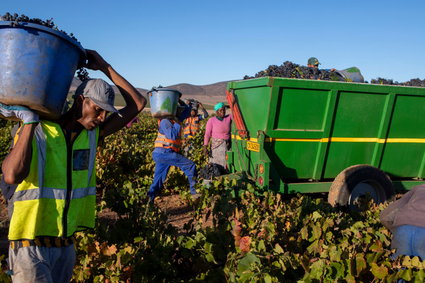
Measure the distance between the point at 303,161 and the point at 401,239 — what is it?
8.49 feet

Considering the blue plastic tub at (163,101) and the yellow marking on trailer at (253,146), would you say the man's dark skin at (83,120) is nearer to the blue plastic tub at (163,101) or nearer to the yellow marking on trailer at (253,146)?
the yellow marking on trailer at (253,146)

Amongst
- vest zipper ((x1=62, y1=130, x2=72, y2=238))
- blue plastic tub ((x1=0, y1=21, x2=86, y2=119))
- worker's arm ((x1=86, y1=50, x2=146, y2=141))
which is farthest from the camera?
worker's arm ((x1=86, y1=50, x2=146, y2=141))

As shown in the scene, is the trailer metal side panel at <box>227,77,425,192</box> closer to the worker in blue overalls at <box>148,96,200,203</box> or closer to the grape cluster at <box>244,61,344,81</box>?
the grape cluster at <box>244,61,344,81</box>

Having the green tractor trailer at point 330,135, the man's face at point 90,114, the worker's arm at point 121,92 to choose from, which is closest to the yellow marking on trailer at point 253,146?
the green tractor trailer at point 330,135

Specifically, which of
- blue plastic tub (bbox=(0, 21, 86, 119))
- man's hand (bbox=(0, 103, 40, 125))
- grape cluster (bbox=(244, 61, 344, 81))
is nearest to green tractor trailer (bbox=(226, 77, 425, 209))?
grape cluster (bbox=(244, 61, 344, 81))

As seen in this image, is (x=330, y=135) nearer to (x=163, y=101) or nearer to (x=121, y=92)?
(x=163, y=101)

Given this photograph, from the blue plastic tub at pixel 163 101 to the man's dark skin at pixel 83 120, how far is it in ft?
12.4

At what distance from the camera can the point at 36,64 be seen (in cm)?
194

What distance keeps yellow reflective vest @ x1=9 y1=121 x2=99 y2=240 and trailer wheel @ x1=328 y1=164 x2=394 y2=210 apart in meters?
4.14

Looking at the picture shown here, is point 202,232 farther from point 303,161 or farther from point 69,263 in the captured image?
point 303,161

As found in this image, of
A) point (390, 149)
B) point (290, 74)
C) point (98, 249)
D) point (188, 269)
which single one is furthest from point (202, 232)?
point (390, 149)

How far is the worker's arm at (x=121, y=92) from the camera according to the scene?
242 cm

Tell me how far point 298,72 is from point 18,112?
4.80m

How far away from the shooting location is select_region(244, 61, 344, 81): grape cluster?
19.2ft
